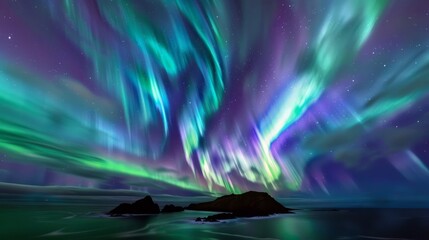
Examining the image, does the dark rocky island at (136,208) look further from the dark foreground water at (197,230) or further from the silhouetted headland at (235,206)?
the dark foreground water at (197,230)

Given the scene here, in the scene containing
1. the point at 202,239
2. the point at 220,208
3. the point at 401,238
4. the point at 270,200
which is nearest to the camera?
the point at 202,239

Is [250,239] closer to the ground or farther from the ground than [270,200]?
closer to the ground

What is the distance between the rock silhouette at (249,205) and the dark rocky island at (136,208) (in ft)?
139

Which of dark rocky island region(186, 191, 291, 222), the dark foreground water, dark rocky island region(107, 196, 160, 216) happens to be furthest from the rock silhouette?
the dark foreground water

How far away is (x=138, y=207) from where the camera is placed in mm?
122438

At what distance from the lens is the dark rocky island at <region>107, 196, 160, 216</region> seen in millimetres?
119625

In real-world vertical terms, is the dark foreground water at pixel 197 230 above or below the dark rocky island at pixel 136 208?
below

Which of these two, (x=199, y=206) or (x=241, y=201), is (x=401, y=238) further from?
(x=199, y=206)

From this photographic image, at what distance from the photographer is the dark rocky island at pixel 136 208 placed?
119625 millimetres

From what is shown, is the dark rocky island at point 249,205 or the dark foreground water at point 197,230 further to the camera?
the dark rocky island at point 249,205

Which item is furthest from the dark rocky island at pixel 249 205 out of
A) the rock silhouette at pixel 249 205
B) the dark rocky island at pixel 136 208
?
the dark rocky island at pixel 136 208

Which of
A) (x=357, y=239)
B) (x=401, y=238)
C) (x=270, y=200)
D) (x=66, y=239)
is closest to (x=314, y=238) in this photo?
(x=357, y=239)

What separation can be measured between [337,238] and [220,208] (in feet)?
443

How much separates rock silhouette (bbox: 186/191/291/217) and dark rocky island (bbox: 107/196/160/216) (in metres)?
42.3
